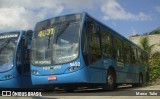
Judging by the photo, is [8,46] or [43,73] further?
[8,46]

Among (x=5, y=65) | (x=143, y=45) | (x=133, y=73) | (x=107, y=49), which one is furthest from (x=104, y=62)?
(x=143, y=45)

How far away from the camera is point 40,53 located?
13.0m

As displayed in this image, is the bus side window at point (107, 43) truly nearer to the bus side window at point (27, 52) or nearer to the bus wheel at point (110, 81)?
the bus wheel at point (110, 81)

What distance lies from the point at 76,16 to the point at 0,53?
155 inches

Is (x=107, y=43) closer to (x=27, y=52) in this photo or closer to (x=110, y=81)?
(x=110, y=81)

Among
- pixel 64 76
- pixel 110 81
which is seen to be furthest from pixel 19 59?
pixel 110 81

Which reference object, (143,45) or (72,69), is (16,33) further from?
(143,45)

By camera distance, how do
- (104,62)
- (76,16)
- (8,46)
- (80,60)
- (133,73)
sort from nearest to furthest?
(80,60)
(76,16)
(104,62)
(8,46)
(133,73)

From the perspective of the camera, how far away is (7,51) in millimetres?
14594

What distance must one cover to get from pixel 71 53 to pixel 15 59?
3.16 meters

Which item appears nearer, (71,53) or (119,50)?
(71,53)

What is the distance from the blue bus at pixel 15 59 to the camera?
14219mm

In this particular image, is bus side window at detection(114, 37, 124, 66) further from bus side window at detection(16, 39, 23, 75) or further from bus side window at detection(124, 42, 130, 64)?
bus side window at detection(16, 39, 23, 75)

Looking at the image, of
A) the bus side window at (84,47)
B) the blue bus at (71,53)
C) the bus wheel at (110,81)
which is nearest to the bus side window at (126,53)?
the bus wheel at (110,81)
